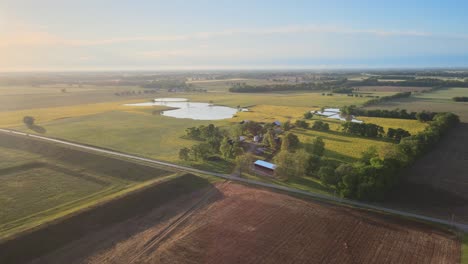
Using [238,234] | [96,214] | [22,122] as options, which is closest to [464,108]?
[238,234]

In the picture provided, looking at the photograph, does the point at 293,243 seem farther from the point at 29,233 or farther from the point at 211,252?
the point at 29,233

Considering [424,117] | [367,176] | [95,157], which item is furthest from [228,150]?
[424,117]

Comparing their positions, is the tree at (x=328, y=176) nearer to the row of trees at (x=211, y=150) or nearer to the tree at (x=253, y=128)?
the row of trees at (x=211, y=150)

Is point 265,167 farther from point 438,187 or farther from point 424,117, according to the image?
point 424,117

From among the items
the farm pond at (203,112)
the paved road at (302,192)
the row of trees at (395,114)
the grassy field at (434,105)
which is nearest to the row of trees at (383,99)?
the grassy field at (434,105)

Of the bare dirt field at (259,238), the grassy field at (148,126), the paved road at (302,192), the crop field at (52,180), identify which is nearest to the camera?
the bare dirt field at (259,238)

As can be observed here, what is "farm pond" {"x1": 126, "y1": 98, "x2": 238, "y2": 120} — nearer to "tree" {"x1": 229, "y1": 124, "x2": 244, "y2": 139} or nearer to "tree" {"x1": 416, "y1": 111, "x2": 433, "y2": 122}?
"tree" {"x1": 229, "y1": 124, "x2": 244, "y2": 139}
